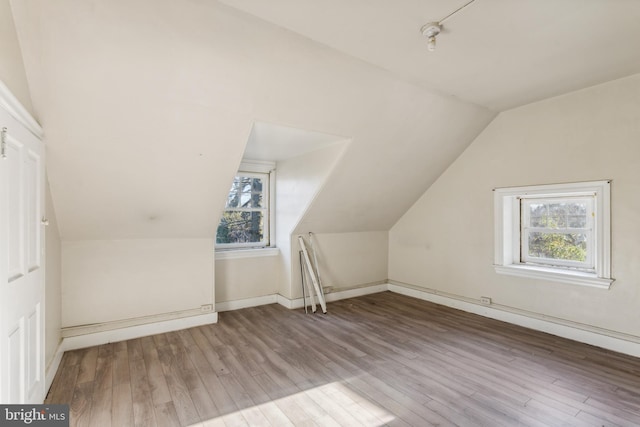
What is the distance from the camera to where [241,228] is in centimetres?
429

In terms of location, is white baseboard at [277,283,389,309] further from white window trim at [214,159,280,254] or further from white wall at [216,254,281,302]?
white window trim at [214,159,280,254]

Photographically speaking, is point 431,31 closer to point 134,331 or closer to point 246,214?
point 246,214

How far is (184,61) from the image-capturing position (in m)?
1.98

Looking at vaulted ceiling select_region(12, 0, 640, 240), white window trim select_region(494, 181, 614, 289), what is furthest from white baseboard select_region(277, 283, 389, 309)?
white window trim select_region(494, 181, 614, 289)

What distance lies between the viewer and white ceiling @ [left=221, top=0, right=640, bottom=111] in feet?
5.86

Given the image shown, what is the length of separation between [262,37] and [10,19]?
1.26 m

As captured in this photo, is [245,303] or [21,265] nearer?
[21,265]

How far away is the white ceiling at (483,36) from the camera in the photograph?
5.86 feet

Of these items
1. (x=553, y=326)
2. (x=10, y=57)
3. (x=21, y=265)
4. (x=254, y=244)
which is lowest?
(x=553, y=326)

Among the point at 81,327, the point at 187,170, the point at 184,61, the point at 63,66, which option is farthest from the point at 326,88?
the point at 81,327

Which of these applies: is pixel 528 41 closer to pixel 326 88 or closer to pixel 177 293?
pixel 326 88

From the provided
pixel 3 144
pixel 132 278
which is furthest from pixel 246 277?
pixel 3 144

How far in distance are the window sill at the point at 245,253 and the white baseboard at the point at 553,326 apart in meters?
2.35

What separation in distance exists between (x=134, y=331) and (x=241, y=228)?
5.61 ft
